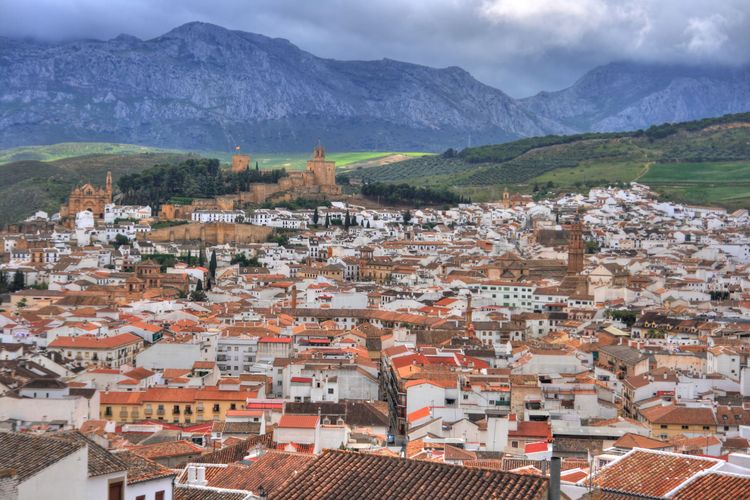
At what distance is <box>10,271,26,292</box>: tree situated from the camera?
64.0m

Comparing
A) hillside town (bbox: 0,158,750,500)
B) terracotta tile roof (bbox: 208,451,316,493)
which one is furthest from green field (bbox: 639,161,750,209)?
terracotta tile roof (bbox: 208,451,316,493)

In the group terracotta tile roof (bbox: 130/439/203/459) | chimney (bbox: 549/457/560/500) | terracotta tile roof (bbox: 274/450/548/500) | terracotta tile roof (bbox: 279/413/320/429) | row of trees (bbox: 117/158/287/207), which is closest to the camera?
chimney (bbox: 549/457/560/500)

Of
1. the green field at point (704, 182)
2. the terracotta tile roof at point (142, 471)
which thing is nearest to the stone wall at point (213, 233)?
the green field at point (704, 182)

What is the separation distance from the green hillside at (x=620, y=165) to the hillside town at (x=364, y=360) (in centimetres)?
2226

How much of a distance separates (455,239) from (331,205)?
15009 millimetres

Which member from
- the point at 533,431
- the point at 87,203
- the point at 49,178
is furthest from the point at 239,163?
the point at 533,431

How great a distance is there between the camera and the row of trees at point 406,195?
104m

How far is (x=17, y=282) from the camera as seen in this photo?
64250mm

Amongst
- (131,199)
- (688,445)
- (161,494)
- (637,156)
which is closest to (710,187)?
(637,156)

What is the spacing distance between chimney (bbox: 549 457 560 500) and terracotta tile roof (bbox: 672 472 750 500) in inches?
96.0

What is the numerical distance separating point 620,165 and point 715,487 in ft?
383

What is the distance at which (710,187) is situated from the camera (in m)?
109

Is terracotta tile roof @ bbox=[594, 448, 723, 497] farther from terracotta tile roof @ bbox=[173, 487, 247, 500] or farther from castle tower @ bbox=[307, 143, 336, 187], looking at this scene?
castle tower @ bbox=[307, 143, 336, 187]

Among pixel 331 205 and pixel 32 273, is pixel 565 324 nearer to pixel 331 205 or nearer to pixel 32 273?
pixel 32 273
